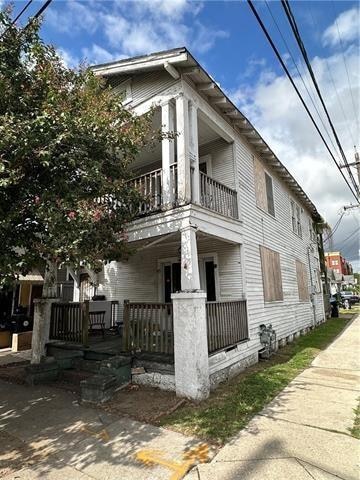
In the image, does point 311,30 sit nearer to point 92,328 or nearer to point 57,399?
point 57,399

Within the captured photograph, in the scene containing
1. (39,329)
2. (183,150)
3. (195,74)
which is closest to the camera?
(183,150)

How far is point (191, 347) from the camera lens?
224 inches

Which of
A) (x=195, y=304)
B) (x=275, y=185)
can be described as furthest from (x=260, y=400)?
(x=275, y=185)

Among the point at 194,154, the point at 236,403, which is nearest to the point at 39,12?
the point at 194,154

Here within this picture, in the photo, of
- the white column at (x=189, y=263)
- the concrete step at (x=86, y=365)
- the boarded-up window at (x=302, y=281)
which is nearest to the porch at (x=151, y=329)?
the concrete step at (x=86, y=365)

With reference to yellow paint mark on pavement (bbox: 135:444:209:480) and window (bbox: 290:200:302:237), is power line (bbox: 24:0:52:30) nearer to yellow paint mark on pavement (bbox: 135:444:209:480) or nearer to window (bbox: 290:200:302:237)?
yellow paint mark on pavement (bbox: 135:444:209:480)

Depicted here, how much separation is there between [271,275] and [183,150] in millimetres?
6019

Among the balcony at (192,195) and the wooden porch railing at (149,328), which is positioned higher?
the balcony at (192,195)

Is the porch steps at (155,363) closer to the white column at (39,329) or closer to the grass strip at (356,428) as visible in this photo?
the white column at (39,329)

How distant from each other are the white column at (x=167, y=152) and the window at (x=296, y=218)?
9.62 metres

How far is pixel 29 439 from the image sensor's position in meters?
4.27

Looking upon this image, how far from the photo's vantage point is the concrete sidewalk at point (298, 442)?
10.8 feet

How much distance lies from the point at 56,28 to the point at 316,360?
10.1 meters

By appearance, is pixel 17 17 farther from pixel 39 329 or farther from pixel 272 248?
pixel 272 248
